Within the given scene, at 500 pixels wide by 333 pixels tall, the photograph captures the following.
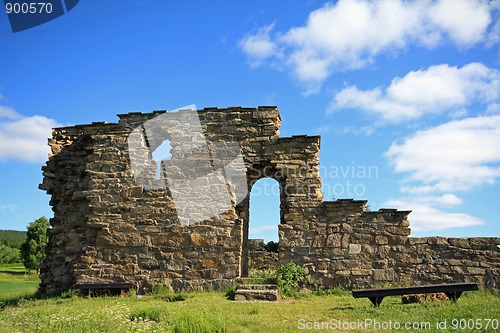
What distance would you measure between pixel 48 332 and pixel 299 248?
660cm

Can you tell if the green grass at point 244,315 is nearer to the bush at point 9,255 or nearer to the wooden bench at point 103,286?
the wooden bench at point 103,286

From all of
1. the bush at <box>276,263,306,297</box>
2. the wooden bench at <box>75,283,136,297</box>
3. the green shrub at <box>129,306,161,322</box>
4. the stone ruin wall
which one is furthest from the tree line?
the green shrub at <box>129,306,161,322</box>

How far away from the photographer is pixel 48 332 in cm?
658

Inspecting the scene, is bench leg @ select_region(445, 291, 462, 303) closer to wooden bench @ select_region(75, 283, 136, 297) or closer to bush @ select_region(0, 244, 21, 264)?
wooden bench @ select_region(75, 283, 136, 297)

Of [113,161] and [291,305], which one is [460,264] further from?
[113,161]

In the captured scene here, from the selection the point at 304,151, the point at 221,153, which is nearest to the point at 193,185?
the point at 221,153

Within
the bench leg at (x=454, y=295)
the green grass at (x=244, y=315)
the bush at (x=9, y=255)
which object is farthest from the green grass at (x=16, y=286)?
the bench leg at (x=454, y=295)

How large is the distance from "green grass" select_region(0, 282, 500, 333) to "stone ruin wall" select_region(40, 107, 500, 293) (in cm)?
137

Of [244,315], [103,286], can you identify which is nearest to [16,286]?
[103,286]

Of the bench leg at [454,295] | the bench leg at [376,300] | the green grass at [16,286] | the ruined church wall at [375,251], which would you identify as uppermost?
the ruined church wall at [375,251]

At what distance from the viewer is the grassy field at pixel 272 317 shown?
22.2 ft

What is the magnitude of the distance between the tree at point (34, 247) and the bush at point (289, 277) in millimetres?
36859

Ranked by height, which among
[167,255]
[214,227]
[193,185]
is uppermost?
[193,185]

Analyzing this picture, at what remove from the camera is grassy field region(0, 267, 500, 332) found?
22.2ft
